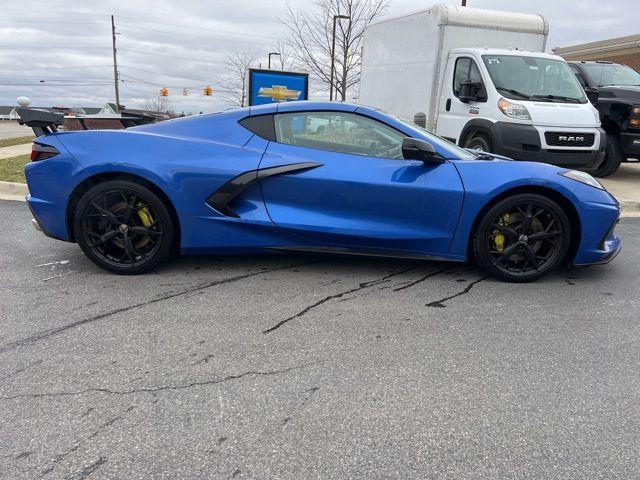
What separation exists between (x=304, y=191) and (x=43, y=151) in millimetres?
2040

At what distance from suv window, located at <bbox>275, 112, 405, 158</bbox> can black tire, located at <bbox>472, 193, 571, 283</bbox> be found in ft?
3.03

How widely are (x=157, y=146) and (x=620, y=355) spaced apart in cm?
340

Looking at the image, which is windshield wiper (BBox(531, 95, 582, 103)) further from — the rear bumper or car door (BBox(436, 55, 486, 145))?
the rear bumper

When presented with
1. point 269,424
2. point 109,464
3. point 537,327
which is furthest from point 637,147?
point 109,464

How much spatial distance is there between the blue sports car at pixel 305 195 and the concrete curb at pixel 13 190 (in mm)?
4192

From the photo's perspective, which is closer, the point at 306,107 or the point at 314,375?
the point at 314,375

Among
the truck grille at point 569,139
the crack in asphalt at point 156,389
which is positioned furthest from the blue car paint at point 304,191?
the truck grille at point 569,139

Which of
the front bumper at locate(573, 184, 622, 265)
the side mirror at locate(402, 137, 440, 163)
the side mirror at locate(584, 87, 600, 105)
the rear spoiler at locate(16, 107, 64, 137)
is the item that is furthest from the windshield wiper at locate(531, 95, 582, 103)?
the rear spoiler at locate(16, 107, 64, 137)

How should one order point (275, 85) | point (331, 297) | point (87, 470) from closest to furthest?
point (87, 470) < point (331, 297) < point (275, 85)

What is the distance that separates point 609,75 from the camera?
33.1ft

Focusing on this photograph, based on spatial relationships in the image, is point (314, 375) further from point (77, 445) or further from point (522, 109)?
point (522, 109)

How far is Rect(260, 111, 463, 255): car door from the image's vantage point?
12.6 feet

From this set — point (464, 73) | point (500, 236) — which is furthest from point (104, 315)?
point (464, 73)

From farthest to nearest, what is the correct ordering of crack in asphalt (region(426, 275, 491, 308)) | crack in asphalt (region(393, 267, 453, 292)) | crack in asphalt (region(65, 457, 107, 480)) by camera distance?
crack in asphalt (region(393, 267, 453, 292)) < crack in asphalt (region(426, 275, 491, 308)) < crack in asphalt (region(65, 457, 107, 480))
